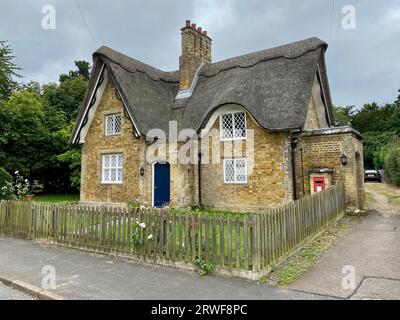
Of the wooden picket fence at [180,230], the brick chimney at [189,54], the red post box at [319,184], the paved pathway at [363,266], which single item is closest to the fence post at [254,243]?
the wooden picket fence at [180,230]

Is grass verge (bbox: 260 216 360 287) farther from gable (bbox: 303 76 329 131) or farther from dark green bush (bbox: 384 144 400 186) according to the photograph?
dark green bush (bbox: 384 144 400 186)

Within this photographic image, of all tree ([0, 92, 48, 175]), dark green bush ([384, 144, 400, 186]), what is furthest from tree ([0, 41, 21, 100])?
dark green bush ([384, 144, 400, 186])

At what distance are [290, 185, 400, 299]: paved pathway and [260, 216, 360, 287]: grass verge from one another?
0.14m

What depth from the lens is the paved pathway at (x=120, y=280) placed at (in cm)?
489

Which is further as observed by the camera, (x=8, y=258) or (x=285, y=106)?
(x=285, y=106)

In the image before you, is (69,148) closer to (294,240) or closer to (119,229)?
(119,229)

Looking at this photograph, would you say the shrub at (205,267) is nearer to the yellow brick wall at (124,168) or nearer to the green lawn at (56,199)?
the yellow brick wall at (124,168)

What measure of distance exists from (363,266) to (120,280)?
4.91 m

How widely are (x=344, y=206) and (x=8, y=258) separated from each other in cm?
1152

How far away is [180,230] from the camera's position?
20.9ft

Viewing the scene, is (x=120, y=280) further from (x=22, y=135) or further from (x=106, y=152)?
(x=22, y=135)

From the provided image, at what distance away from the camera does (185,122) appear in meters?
16.0
